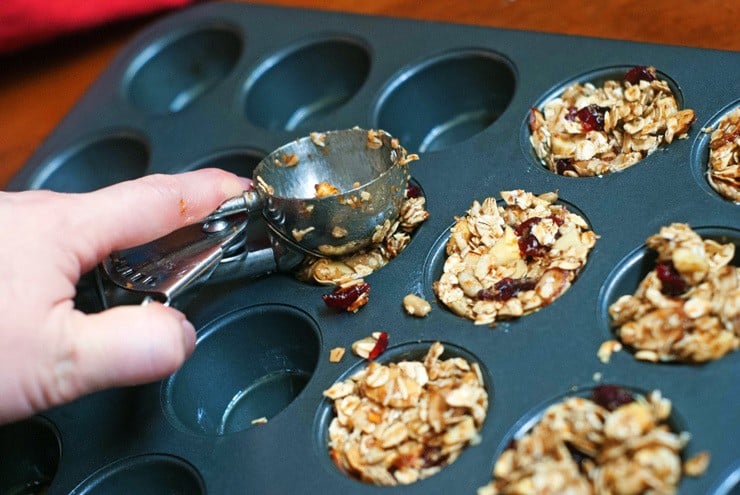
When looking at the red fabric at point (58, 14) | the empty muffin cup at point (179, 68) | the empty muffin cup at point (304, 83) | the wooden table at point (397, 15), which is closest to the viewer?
the wooden table at point (397, 15)

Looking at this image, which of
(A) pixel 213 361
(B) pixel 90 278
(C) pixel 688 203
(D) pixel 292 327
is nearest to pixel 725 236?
(C) pixel 688 203

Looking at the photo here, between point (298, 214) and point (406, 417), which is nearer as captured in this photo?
point (406, 417)

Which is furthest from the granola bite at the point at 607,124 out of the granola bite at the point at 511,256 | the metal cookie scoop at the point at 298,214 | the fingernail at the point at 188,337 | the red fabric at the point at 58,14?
the red fabric at the point at 58,14

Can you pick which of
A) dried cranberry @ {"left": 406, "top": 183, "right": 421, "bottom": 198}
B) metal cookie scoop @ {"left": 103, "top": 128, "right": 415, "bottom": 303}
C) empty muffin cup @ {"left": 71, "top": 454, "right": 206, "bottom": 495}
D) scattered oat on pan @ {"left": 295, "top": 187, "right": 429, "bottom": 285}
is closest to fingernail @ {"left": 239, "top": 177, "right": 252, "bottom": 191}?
metal cookie scoop @ {"left": 103, "top": 128, "right": 415, "bottom": 303}

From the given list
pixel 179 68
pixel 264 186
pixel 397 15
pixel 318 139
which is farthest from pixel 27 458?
pixel 397 15

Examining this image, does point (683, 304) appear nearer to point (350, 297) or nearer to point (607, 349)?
point (607, 349)

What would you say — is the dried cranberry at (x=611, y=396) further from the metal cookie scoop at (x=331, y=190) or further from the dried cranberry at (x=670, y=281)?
the metal cookie scoop at (x=331, y=190)
